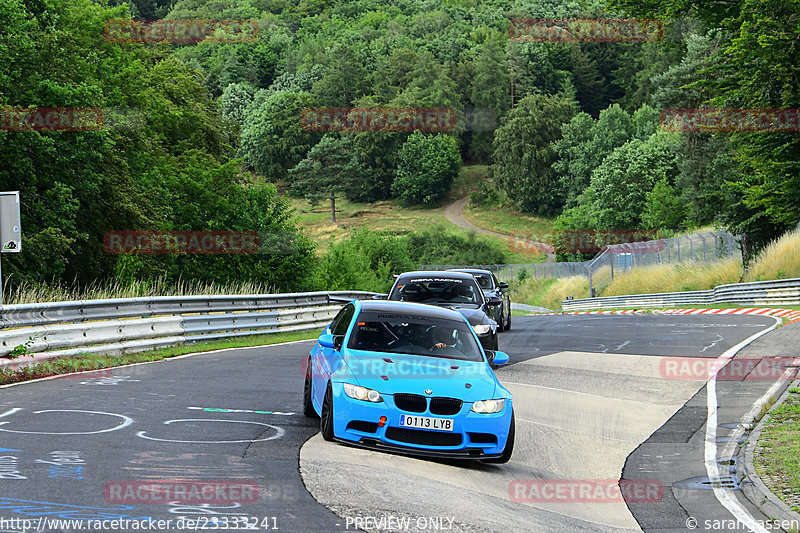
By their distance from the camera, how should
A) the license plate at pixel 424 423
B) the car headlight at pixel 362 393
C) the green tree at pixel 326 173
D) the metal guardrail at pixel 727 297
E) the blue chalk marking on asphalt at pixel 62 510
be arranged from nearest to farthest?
the blue chalk marking on asphalt at pixel 62 510 < the license plate at pixel 424 423 < the car headlight at pixel 362 393 < the metal guardrail at pixel 727 297 < the green tree at pixel 326 173

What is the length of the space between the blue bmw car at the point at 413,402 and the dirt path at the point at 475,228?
10440 cm

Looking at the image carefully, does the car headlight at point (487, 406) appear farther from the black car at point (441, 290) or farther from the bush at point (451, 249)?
the bush at point (451, 249)

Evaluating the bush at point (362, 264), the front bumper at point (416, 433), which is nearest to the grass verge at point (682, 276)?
the bush at point (362, 264)

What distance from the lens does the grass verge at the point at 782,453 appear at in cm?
790

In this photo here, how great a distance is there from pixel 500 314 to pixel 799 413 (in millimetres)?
12047

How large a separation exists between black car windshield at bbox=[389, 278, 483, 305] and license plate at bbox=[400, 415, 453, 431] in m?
8.44

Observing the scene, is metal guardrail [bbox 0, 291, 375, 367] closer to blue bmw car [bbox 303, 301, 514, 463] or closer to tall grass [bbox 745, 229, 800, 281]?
blue bmw car [bbox 303, 301, 514, 463]

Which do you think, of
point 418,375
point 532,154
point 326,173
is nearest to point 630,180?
point 532,154

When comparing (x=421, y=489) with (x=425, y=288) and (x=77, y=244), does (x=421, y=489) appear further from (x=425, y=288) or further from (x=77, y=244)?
(x=77, y=244)

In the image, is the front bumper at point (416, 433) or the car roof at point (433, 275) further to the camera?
the car roof at point (433, 275)

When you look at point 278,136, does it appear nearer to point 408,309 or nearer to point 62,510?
point 408,309

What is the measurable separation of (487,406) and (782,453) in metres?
3.04

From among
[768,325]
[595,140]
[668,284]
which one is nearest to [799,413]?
[768,325]

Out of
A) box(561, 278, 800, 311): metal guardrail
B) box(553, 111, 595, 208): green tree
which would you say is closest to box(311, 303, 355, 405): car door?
box(561, 278, 800, 311): metal guardrail
